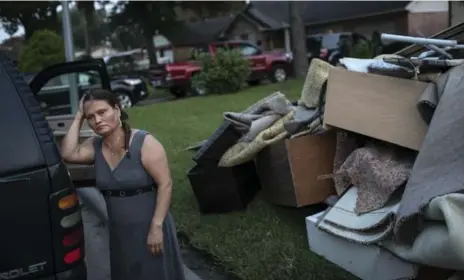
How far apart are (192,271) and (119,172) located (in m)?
1.85

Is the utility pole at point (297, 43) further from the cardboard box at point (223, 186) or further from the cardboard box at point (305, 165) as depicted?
the cardboard box at point (305, 165)

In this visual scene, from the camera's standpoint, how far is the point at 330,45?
28.8 meters

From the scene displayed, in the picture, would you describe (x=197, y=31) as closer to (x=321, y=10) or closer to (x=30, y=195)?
(x=321, y=10)

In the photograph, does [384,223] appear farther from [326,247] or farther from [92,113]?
[92,113]

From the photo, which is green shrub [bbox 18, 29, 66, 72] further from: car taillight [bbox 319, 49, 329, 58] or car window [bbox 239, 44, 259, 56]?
car taillight [bbox 319, 49, 329, 58]

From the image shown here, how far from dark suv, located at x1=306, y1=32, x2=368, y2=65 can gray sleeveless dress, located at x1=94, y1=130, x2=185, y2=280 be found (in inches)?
886

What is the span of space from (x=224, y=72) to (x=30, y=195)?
1539cm

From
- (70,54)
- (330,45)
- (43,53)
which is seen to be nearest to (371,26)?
(330,45)

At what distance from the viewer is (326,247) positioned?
4289 millimetres

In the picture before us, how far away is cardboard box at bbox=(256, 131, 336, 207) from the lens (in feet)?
15.6

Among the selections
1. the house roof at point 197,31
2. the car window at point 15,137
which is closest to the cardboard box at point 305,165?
the car window at point 15,137

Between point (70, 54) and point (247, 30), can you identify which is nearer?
point (70, 54)

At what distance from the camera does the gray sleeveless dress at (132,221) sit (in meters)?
3.18

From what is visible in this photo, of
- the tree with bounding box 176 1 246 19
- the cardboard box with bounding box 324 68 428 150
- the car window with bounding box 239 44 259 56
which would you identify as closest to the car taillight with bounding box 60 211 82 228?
the cardboard box with bounding box 324 68 428 150
